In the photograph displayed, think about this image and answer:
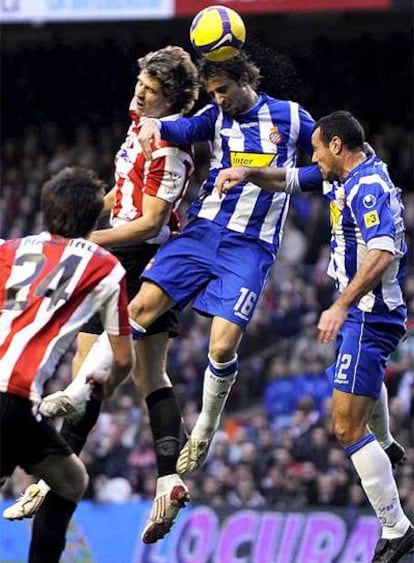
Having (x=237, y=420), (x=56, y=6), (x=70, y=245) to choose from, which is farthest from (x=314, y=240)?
(x=70, y=245)

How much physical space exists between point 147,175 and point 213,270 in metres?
0.68

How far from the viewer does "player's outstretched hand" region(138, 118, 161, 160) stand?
8078 millimetres

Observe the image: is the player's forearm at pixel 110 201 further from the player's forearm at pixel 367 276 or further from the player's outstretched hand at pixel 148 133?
the player's forearm at pixel 367 276

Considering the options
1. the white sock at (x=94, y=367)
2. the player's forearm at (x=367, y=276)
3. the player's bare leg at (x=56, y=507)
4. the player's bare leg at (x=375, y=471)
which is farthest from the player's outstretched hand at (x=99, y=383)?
the player's bare leg at (x=375, y=471)

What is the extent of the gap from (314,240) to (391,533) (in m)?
10.2

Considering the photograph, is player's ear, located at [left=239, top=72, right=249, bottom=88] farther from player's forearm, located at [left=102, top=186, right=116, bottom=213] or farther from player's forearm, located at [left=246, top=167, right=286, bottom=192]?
player's forearm, located at [left=102, top=186, right=116, bottom=213]

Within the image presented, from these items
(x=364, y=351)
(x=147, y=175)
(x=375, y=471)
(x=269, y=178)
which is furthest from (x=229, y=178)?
(x=375, y=471)

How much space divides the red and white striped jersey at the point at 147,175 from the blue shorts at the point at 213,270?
193mm

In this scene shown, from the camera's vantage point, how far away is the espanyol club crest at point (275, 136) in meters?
8.48

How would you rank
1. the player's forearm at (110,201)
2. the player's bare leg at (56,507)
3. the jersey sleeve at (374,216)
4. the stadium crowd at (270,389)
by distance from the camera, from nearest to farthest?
the player's bare leg at (56,507) < the jersey sleeve at (374,216) < the player's forearm at (110,201) < the stadium crowd at (270,389)

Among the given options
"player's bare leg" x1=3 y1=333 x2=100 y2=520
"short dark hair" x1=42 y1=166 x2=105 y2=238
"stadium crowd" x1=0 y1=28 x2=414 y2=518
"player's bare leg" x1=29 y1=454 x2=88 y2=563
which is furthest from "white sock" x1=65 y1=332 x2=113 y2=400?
"stadium crowd" x1=0 y1=28 x2=414 y2=518

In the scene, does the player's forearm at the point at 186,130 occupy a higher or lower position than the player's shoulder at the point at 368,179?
higher

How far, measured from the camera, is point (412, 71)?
762 inches

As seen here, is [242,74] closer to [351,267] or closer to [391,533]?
[351,267]
